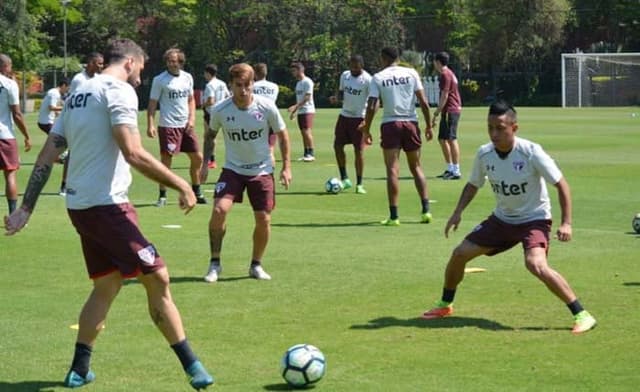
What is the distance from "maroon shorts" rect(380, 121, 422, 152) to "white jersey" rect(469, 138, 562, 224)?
633 centimetres

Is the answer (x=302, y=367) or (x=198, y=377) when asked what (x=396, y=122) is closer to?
(x=302, y=367)

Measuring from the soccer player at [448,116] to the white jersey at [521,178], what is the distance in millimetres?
12323

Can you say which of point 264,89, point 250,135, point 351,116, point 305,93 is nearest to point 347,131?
point 351,116

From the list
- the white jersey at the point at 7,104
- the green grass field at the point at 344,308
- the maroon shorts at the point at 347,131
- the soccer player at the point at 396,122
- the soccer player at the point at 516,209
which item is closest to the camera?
the green grass field at the point at 344,308

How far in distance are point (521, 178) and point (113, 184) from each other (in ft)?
11.3

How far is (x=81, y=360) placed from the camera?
7648 mm

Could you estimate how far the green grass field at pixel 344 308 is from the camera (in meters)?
7.86

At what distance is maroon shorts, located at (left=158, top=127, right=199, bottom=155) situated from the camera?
18.6 meters

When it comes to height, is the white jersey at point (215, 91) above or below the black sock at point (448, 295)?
above

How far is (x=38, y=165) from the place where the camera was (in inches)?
303

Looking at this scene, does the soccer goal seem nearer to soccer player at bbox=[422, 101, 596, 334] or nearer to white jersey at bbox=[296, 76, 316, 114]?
white jersey at bbox=[296, 76, 316, 114]

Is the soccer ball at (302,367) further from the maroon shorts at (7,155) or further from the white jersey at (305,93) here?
the white jersey at (305,93)

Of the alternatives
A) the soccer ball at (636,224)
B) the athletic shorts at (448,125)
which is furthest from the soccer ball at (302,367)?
the athletic shorts at (448,125)

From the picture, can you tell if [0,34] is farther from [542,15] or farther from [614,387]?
[614,387]
